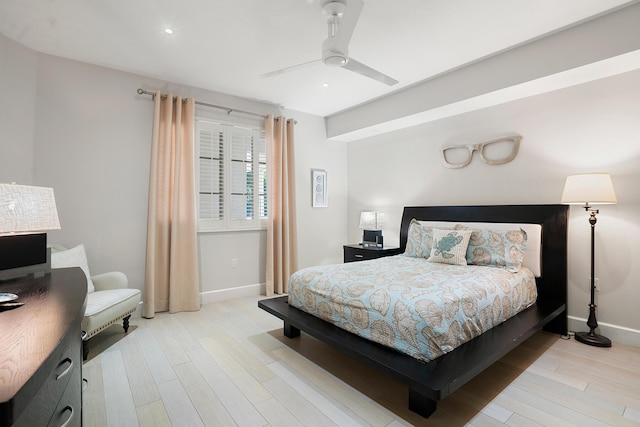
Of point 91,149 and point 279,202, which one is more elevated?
point 91,149

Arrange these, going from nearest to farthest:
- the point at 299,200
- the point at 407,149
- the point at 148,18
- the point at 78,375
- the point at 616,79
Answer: the point at 78,375
the point at 148,18
the point at 616,79
the point at 407,149
the point at 299,200

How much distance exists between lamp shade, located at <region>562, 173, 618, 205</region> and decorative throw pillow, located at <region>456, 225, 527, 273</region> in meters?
0.59

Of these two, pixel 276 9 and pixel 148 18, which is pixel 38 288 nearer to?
pixel 148 18

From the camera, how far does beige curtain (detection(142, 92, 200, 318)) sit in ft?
11.7

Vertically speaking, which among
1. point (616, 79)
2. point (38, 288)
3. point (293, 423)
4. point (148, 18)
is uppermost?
point (148, 18)

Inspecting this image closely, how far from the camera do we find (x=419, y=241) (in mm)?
3787

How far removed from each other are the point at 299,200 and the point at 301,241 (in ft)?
2.16

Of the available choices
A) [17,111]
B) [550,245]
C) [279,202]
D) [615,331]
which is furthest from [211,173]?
[615,331]

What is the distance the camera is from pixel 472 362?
1.88m

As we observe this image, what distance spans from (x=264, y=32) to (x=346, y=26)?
98 cm

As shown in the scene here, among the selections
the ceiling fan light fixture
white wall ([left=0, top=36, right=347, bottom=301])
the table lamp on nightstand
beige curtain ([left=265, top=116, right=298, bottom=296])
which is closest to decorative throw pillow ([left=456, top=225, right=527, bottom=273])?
the table lamp on nightstand

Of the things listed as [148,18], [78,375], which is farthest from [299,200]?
[78,375]

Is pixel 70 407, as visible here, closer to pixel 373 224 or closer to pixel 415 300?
pixel 415 300

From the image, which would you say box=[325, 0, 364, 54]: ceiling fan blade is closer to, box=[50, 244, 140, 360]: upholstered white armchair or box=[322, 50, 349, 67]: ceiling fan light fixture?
box=[322, 50, 349, 67]: ceiling fan light fixture
